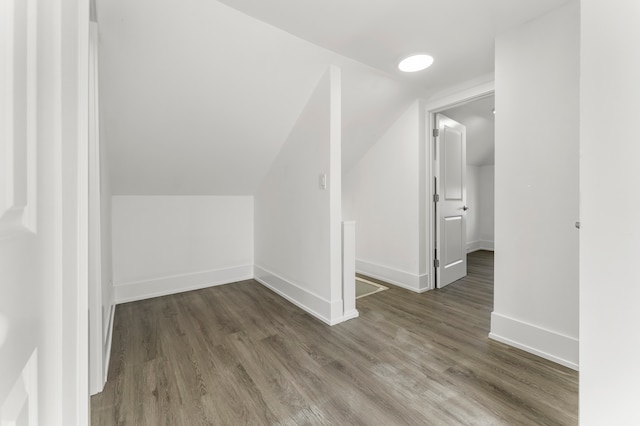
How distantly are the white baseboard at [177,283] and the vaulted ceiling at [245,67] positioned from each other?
3.16ft

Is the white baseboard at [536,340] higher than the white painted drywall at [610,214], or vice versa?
the white painted drywall at [610,214]

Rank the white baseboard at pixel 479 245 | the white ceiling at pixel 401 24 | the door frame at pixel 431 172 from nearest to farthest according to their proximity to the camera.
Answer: the white ceiling at pixel 401 24, the door frame at pixel 431 172, the white baseboard at pixel 479 245

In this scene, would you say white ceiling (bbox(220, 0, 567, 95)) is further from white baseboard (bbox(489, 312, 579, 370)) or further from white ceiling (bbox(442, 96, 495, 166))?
white baseboard (bbox(489, 312, 579, 370))

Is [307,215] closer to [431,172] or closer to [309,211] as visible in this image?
[309,211]

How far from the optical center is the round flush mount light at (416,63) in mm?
2207

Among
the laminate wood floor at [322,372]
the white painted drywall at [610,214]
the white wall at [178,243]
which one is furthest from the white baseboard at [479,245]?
the white painted drywall at [610,214]

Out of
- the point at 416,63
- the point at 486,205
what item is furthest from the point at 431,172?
the point at 486,205

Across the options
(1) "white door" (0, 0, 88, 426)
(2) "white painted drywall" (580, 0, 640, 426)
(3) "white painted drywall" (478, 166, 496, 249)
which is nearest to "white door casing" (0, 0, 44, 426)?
(1) "white door" (0, 0, 88, 426)

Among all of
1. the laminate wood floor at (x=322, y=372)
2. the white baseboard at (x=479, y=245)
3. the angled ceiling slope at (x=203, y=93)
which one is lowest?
the laminate wood floor at (x=322, y=372)

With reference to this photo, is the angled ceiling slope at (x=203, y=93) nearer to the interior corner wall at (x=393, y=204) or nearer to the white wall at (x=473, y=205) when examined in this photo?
the interior corner wall at (x=393, y=204)

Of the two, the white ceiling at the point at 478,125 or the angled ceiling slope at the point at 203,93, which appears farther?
the white ceiling at the point at 478,125

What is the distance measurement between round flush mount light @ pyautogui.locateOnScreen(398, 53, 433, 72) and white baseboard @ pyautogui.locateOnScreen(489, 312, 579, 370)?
210cm

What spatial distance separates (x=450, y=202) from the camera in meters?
3.27

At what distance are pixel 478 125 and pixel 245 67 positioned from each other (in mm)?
3639
